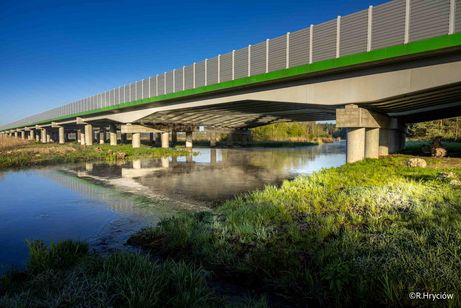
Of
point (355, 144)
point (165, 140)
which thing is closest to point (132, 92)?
point (165, 140)

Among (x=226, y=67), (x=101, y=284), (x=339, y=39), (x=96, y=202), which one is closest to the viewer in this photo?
(x=101, y=284)

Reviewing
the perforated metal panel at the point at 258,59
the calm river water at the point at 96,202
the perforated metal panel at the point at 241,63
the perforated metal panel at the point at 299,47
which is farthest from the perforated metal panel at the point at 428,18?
the perforated metal panel at the point at 241,63

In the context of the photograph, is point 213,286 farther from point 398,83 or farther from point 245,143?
point 245,143

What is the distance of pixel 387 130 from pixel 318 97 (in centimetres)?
1071

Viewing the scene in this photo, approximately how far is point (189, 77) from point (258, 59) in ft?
33.0

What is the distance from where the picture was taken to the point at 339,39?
15922 millimetres

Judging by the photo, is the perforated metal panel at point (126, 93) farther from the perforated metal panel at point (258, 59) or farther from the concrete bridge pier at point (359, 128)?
the concrete bridge pier at point (359, 128)

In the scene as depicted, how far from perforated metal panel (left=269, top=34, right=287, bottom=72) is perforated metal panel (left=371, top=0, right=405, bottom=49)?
577 centimetres

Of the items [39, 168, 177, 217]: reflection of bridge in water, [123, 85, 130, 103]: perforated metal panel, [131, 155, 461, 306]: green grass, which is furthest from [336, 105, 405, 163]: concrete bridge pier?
[123, 85, 130, 103]: perforated metal panel

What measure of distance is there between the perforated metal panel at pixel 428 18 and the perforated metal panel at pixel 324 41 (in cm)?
400

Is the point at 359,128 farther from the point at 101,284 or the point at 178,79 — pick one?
the point at 178,79

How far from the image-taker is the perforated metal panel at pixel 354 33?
14875mm

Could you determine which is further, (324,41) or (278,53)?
(278,53)

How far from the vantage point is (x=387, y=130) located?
81.5ft
